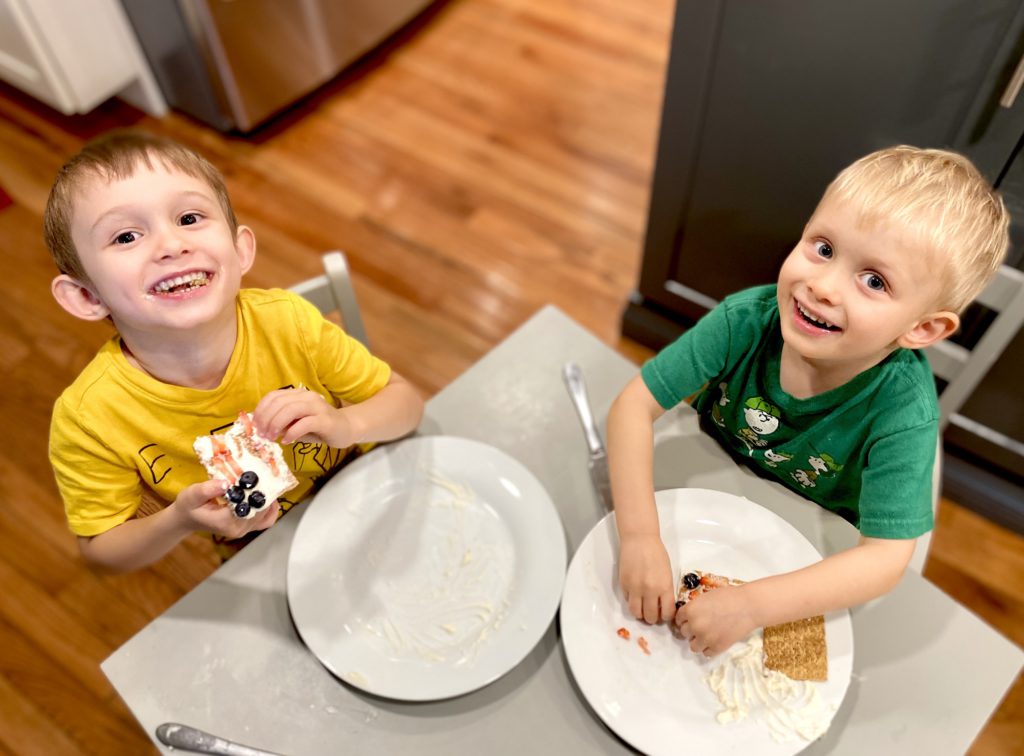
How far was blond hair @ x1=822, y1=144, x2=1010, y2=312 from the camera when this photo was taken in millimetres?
656

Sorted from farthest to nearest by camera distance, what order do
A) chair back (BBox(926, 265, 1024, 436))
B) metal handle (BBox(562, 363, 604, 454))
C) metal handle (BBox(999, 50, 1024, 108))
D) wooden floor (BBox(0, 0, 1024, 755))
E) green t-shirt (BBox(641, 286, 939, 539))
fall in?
1. wooden floor (BBox(0, 0, 1024, 755))
2. chair back (BBox(926, 265, 1024, 436))
3. metal handle (BBox(999, 50, 1024, 108))
4. metal handle (BBox(562, 363, 604, 454))
5. green t-shirt (BBox(641, 286, 939, 539))

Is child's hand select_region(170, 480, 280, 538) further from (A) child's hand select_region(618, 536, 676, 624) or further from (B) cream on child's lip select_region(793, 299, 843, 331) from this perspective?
(B) cream on child's lip select_region(793, 299, 843, 331)

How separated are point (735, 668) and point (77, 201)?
0.74 meters

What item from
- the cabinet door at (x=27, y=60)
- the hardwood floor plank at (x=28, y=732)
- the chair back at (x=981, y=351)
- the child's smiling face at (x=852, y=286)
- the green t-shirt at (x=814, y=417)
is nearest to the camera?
the child's smiling face at (x=852, y=286)

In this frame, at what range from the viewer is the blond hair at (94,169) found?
72 centimetres

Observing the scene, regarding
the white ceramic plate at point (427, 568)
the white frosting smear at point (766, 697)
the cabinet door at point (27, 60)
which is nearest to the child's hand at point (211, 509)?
the white ceramic plate at point (427, 568)

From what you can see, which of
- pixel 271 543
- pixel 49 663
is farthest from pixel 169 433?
pixel 49 663

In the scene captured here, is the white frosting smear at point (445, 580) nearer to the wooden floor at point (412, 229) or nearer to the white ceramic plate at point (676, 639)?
the white ceramic plate at point (676, 639)

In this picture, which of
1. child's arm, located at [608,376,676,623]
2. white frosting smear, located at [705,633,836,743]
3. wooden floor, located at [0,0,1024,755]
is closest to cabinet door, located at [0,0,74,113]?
wooden floor, located at [0,0,1024,755]

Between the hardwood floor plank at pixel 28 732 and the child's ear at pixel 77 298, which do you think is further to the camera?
the hardwood floor plank at pixel 28 732

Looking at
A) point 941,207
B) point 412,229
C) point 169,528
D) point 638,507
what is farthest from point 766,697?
point 412,229

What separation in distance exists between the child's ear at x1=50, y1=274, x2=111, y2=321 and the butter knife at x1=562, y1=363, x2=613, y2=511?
0.51m

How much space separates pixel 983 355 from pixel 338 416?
3.93 ft

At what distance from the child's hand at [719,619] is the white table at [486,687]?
0.12 metres
